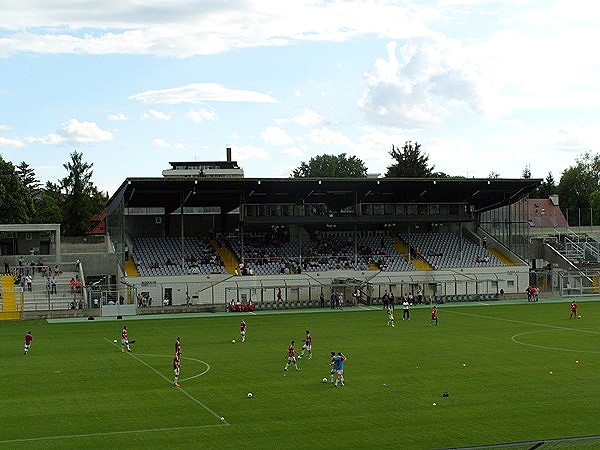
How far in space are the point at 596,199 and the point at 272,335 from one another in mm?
95275

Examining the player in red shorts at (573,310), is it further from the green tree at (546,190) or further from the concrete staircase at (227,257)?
the green tree at (546,190)

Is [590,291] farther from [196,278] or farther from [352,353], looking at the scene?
[352,353]

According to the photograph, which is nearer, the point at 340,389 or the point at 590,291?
the point at 340,389

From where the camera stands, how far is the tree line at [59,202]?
98.9 metres

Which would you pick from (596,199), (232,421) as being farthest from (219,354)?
(596,199)

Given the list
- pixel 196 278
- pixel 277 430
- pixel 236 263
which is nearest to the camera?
pixel 277 430

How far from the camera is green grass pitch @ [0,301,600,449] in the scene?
25.2 meters

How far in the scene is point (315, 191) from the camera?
276 feet

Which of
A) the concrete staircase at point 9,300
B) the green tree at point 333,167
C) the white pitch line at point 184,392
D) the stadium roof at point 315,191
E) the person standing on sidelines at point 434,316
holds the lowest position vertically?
the white pitch line at point 184,392

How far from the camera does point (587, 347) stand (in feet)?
147

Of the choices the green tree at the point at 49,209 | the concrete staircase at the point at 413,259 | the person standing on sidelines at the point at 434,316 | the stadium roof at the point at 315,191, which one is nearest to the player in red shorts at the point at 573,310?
the person standing on sidelines at the point at 434,316

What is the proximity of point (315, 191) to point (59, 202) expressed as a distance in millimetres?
51471

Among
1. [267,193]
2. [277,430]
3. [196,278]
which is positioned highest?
[267,193]

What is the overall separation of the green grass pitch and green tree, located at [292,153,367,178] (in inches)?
4706
